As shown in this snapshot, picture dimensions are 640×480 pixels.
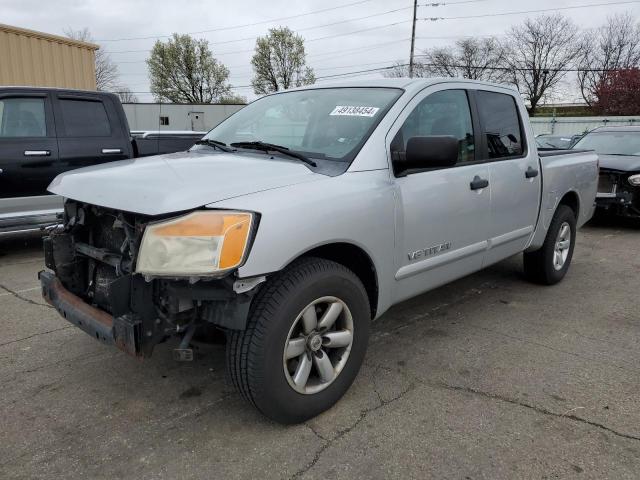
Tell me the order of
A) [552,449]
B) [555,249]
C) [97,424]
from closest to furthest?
1. [552,449]
2. [97,424]
3. [555,249]

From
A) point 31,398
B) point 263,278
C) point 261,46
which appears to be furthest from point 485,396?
point 261,46

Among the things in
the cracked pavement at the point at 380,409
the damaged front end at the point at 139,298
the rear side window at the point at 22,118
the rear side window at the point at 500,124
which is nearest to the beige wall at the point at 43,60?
the rear side window at the point at 22,118

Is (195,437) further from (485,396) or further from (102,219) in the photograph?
(485,396)

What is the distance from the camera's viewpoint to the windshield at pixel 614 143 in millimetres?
9336

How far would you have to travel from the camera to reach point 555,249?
17.0ft

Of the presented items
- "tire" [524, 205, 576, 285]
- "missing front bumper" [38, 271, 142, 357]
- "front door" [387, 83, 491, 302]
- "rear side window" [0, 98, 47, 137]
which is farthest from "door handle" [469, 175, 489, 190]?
"rear side window" [0, 98, 47, 137]

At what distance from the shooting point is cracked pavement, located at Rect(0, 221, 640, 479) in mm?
2453

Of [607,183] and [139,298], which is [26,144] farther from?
[607,183]

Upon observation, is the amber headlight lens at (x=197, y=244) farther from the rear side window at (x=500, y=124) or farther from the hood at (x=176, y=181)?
the rear side window at (x=500, y=124)

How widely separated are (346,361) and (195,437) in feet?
2.81

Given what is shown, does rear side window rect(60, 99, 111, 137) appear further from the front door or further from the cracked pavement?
the front door

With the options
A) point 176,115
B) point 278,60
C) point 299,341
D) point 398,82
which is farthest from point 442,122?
point 278,60

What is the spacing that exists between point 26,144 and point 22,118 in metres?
0.32

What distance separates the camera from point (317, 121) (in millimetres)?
3447
